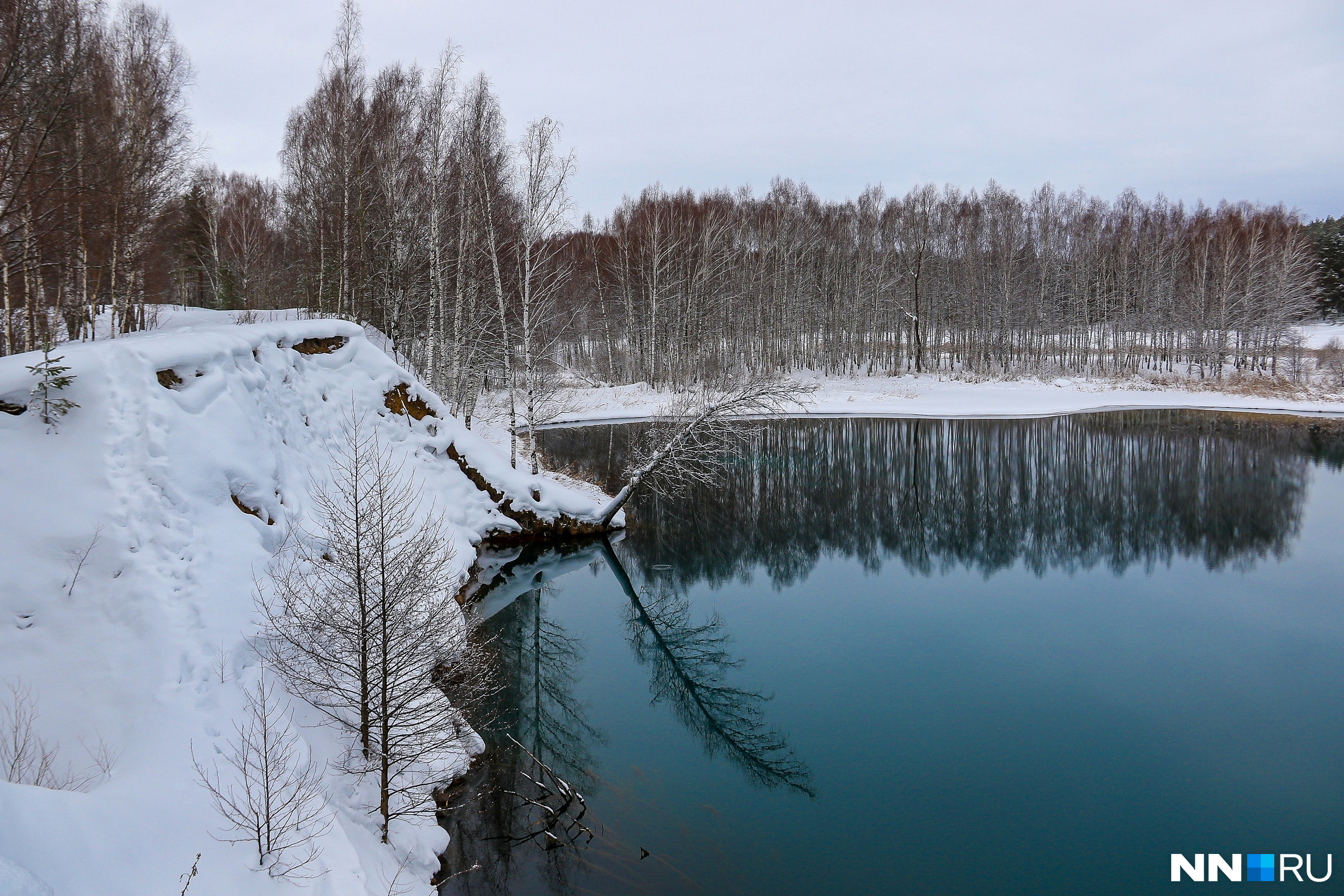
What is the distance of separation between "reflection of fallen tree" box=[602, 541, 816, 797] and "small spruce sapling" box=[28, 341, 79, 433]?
9243 mm

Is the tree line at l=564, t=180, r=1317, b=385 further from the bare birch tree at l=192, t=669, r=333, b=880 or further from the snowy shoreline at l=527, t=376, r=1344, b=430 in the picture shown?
the bare birch tree at l=192, t=669, r=333, b=880

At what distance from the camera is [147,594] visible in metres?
7.93

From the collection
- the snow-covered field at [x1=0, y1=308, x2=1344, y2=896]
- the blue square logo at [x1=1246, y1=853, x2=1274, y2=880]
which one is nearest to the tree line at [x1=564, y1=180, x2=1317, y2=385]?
the snow-covered field at [x1=0, y1=308, x2=1344, y2=896]

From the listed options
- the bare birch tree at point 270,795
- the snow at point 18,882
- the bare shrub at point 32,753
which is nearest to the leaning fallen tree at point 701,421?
the bare birch tree at point 270,795

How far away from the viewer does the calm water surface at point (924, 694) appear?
8297 millimetres

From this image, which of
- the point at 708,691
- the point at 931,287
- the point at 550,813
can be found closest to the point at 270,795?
the point at 550,813

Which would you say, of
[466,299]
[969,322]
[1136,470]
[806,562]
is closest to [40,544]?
[806,562]

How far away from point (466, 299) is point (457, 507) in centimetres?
1172

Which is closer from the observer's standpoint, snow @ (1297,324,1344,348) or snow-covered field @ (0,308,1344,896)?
snow-covered field @ (0,308,1344,896)

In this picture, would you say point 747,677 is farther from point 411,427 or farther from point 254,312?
point 254,312

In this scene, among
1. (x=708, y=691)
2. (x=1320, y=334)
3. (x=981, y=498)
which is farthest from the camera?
(x=1320, y=334)

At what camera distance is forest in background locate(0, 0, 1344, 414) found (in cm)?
1888

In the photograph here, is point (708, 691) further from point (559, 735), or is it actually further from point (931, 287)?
point (931, 287)

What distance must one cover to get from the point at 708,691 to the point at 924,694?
3.59 m
